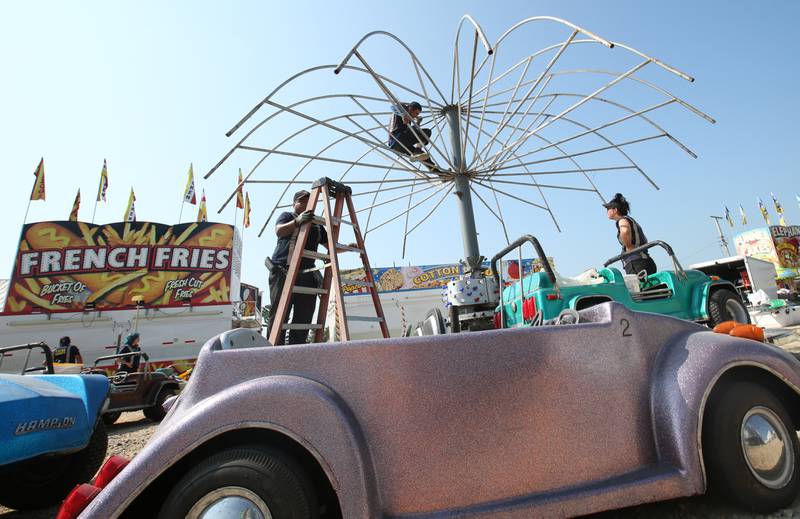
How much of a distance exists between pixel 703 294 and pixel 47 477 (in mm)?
5892

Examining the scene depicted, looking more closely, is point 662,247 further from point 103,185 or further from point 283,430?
point 103,185

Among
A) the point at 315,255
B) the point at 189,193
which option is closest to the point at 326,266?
the point at 315,255

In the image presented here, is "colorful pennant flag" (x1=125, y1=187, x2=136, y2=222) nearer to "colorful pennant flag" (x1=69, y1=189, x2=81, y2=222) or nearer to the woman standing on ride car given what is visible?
"colorful pennant flag" (x1=69, y1=189, x2=81, y2=222)

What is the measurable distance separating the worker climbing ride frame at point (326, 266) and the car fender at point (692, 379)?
172 centimetres

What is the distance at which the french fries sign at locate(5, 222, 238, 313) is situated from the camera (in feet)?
55.1

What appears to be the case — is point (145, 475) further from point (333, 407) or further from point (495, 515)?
point (495, 515)

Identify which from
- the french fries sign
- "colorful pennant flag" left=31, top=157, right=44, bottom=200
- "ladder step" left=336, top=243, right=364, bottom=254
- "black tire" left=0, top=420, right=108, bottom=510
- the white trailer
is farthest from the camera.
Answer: "colorful pennant flag" left=31, top=157, right=44, bottom=200

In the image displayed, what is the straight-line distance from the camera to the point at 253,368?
3.98ft

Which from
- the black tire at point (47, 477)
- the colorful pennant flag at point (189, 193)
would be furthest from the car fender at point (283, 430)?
the colorful pennant flag at point (189, 193)

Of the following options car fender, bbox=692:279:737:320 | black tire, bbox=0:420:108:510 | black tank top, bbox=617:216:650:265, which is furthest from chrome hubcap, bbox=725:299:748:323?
black tire, bbox=0:420:108:510

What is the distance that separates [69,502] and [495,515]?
4.09 feet

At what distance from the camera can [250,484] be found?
105cm

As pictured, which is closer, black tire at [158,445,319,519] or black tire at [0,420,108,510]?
black tire at [158,445,319,519]

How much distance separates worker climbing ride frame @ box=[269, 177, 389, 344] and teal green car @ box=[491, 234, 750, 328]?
60.8 inches
